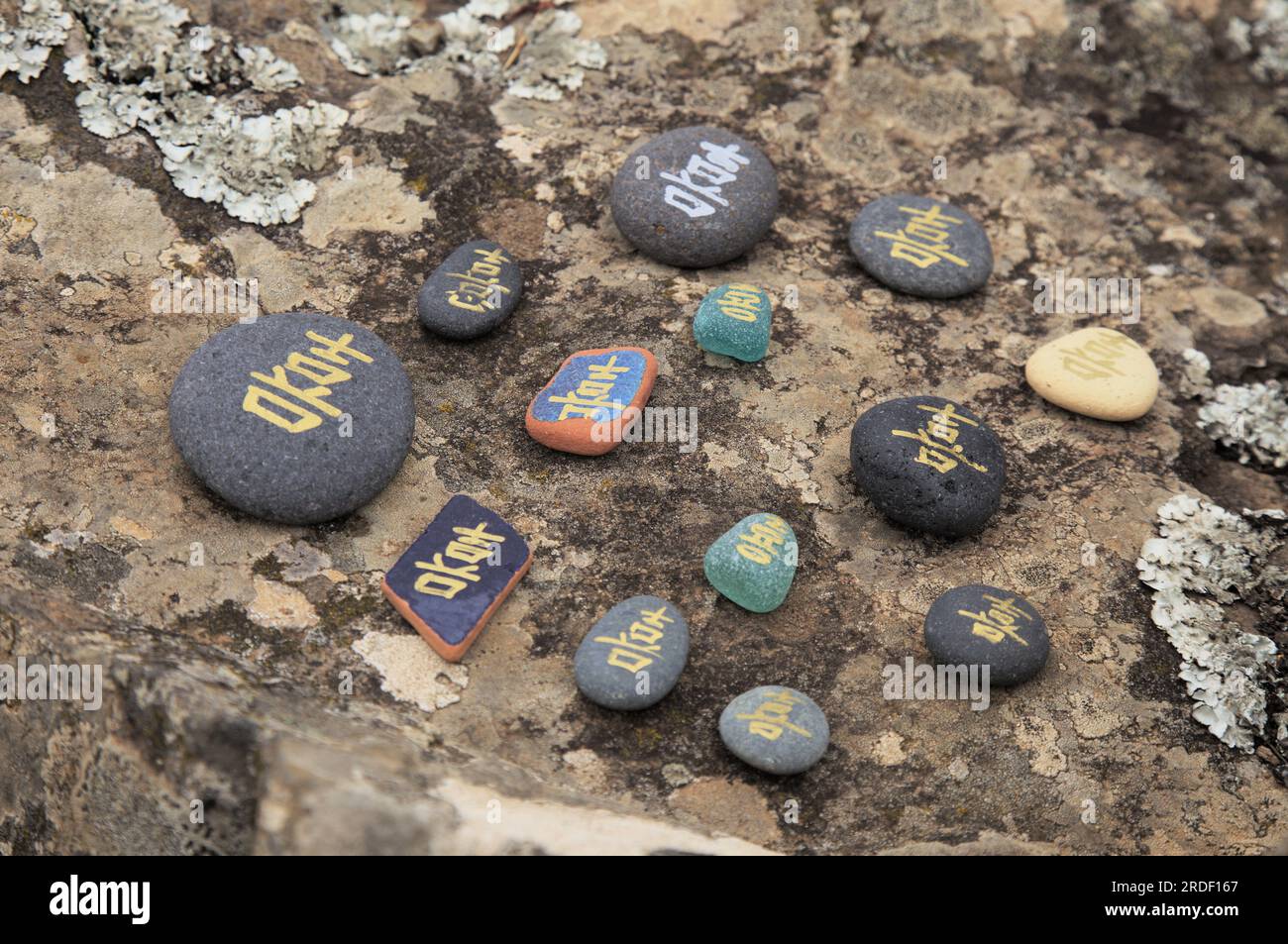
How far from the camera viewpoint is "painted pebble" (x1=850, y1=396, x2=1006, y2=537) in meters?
3.91

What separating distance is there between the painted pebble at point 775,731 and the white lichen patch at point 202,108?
A: 2.71m

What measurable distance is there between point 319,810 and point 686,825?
3.21 ft

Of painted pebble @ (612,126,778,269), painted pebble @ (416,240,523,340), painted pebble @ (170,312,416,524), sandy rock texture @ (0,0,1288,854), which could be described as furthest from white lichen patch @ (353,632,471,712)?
painted pebble @ (612,126,778,269)

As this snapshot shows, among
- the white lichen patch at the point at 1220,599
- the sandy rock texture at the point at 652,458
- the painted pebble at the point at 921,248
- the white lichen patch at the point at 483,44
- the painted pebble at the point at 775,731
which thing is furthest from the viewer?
the white lichen patch at the point at 483,44

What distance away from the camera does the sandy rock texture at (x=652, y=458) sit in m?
3.17

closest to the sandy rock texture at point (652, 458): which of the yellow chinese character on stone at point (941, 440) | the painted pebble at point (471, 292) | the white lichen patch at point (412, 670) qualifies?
the white lichen patch at point (412, 670)

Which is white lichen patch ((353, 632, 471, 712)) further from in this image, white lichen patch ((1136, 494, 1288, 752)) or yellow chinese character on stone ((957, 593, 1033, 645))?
white lichen patch ((1136, 494, 1288, 752))

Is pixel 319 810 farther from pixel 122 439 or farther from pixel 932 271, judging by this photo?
pixel 932 271

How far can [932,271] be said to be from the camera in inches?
192

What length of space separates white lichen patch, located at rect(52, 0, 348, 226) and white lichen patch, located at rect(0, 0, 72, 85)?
0.09 meters

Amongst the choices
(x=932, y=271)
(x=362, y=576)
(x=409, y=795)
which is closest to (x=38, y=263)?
(x=362, y=576)

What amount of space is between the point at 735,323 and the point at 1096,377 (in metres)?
1.39

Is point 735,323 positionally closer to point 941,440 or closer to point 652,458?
point 652,458

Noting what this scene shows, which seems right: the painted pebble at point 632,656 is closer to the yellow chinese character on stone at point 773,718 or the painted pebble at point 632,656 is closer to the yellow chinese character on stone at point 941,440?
the yellow chinese character on stone at point 773,718
